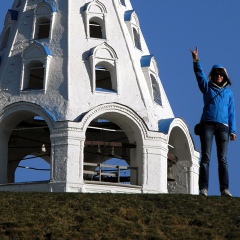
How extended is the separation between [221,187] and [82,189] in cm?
723

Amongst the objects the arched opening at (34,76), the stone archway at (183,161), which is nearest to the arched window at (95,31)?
the arched opening at (34,76)

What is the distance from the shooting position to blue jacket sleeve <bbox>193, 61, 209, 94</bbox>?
28688mm

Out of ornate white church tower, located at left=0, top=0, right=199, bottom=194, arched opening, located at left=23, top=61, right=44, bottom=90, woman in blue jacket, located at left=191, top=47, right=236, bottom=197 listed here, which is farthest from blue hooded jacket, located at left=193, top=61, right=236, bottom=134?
arched opening, located at left=23, top=61, right=44, bottom=90

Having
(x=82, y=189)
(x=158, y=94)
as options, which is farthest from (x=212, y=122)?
(x=158, y=94)

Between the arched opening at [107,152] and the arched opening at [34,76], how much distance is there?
7.76ft

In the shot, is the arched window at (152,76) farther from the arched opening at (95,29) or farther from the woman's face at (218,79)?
the woman's face at (218,79)

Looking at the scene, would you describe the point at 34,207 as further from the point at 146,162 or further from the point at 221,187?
the point at 146,162

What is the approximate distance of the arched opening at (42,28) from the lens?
38.9m

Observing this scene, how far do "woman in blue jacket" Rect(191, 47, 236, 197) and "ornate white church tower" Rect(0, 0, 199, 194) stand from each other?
7533 mm

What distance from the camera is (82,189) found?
35344mm

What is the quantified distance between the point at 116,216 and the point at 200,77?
4317 mm

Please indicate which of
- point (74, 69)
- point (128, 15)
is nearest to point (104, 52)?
point (74, 69)

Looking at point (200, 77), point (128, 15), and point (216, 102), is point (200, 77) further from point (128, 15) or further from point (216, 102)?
point (128, 15)

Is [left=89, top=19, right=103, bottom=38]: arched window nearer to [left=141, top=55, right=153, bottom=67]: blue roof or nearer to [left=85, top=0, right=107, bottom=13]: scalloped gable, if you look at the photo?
[left=85, top=0, right=107, bottom=13]: scalloped gable
